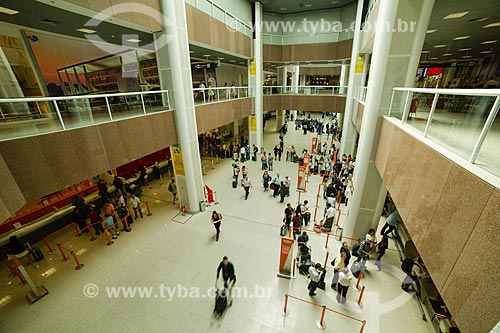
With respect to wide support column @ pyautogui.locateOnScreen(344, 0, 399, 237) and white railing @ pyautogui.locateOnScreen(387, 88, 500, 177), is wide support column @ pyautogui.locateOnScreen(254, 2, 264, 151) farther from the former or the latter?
white railing @ pyautogui.locateOnScreen(387, 88, 500, 177)

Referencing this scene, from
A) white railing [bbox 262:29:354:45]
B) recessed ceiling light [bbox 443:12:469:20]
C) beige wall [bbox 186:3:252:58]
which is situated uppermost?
white railing [bbox 262:29:354:45]

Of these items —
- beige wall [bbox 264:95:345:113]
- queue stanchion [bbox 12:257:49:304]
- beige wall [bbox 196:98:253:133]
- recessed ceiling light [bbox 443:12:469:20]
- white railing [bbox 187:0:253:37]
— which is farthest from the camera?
beige wall [bbox 264:95:345:113]

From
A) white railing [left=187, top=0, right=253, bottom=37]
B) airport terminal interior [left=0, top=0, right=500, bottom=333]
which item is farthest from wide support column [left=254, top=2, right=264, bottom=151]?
airport terminal interior [left=0, top=0, right=500, bottom=333]

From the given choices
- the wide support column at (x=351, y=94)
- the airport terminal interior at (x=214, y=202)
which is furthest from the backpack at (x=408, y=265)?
the wide support column at (x=351, y=94)

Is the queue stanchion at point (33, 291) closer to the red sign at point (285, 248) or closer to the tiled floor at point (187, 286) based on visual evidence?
the tiled floor at point (187, 286)

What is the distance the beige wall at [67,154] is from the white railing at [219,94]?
3.96 m

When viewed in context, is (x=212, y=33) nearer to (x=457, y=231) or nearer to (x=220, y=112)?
(x=220, y=112)

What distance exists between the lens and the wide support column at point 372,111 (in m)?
6.09

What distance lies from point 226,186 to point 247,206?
2.97 metres

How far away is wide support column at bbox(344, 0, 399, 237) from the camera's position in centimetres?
609

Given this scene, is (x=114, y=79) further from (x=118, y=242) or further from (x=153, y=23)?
(x=118, y=242)

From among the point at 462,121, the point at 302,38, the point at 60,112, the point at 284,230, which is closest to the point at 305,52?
the point at 302,38

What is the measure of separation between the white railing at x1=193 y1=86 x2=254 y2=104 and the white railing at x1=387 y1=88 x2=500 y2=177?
29.5 ft

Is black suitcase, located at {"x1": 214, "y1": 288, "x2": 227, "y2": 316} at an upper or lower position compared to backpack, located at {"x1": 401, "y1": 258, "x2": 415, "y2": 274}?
lower
